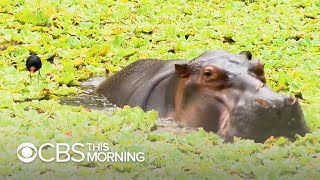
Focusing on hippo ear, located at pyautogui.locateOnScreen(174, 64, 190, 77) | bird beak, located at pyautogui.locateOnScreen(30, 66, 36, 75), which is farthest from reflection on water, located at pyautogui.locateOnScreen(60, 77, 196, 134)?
bird beak, located at pyautogui.locateOnScreen(30, 66, 36, 75)

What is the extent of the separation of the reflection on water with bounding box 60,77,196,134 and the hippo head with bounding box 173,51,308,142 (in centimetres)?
8

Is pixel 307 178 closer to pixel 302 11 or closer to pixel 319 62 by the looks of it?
pixel 319 62

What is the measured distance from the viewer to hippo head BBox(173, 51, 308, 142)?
4020 millimetres

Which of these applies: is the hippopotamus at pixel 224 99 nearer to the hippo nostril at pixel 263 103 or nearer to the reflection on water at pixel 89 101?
the hippo nostril at pixel 263 103

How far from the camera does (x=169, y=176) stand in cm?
340

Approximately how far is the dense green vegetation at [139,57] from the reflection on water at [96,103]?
3.0 inches

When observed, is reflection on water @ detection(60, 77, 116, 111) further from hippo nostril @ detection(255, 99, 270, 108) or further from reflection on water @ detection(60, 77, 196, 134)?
hippo nostril @ detection(255, 99, 270, 108)

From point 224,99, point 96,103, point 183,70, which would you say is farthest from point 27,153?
point 96,103

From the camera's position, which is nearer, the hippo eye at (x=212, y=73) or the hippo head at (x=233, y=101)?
the hippo head at (x=233, y=101)

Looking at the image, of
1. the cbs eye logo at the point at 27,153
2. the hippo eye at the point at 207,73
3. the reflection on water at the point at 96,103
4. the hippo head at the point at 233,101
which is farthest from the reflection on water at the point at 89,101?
the cbs eye logo at the point at 27,153

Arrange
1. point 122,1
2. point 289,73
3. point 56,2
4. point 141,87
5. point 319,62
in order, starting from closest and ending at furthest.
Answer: point 141,87, point 289,73, point 319,62, point 56,2, point 122,1

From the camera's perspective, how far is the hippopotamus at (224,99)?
4023 millimetres

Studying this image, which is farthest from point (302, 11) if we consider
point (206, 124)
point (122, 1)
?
point (206, 124)

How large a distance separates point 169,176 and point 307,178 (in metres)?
0.66
